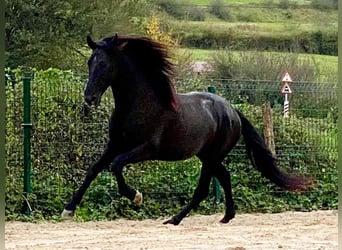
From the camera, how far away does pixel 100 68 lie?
175 inches

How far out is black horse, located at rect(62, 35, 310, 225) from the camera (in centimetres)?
448

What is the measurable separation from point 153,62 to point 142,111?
302 millimetres

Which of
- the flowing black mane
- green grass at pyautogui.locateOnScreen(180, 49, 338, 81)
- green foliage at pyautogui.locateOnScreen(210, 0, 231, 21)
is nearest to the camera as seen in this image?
the flowing black mane

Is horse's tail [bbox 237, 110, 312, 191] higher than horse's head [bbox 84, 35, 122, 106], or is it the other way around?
horse's head [bbox 84, 35, 122, 106]

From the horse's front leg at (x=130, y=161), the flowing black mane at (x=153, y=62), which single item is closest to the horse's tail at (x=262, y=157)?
the flowing black mane at (x=153, y=62)

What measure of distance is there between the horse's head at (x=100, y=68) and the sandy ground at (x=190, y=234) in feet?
5.09

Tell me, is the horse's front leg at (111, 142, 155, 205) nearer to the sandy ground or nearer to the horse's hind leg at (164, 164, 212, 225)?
the horse's hind leg at (164, 164, 212, 225)

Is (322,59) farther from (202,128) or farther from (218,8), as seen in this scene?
(202,128)

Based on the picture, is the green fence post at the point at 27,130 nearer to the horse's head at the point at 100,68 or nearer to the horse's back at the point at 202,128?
the horse's back at the point at 202,128

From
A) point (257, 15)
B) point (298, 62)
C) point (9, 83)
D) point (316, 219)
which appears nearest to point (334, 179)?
point (316, 219)

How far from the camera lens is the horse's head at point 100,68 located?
437 centimetres

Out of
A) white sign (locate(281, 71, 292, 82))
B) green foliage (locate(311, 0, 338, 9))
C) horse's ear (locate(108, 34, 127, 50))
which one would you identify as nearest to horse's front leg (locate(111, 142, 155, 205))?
horse's ear (locate(108, 34, 127, 50))

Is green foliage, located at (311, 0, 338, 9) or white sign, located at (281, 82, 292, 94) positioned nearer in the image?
white sign, located at (281, 82, 292, 94)

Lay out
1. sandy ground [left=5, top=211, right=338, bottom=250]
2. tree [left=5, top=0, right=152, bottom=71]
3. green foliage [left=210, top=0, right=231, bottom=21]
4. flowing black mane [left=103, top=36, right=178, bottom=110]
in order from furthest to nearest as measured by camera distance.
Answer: tree [left=5, top=0, right=152, bottom=71], green foliage [left=210, top=0, right=231, bottom=21], sandy ground [left=5, top=211, right=338, bottom=250], flowing black mane [left=103, top=36, right=178, bottom=110]
